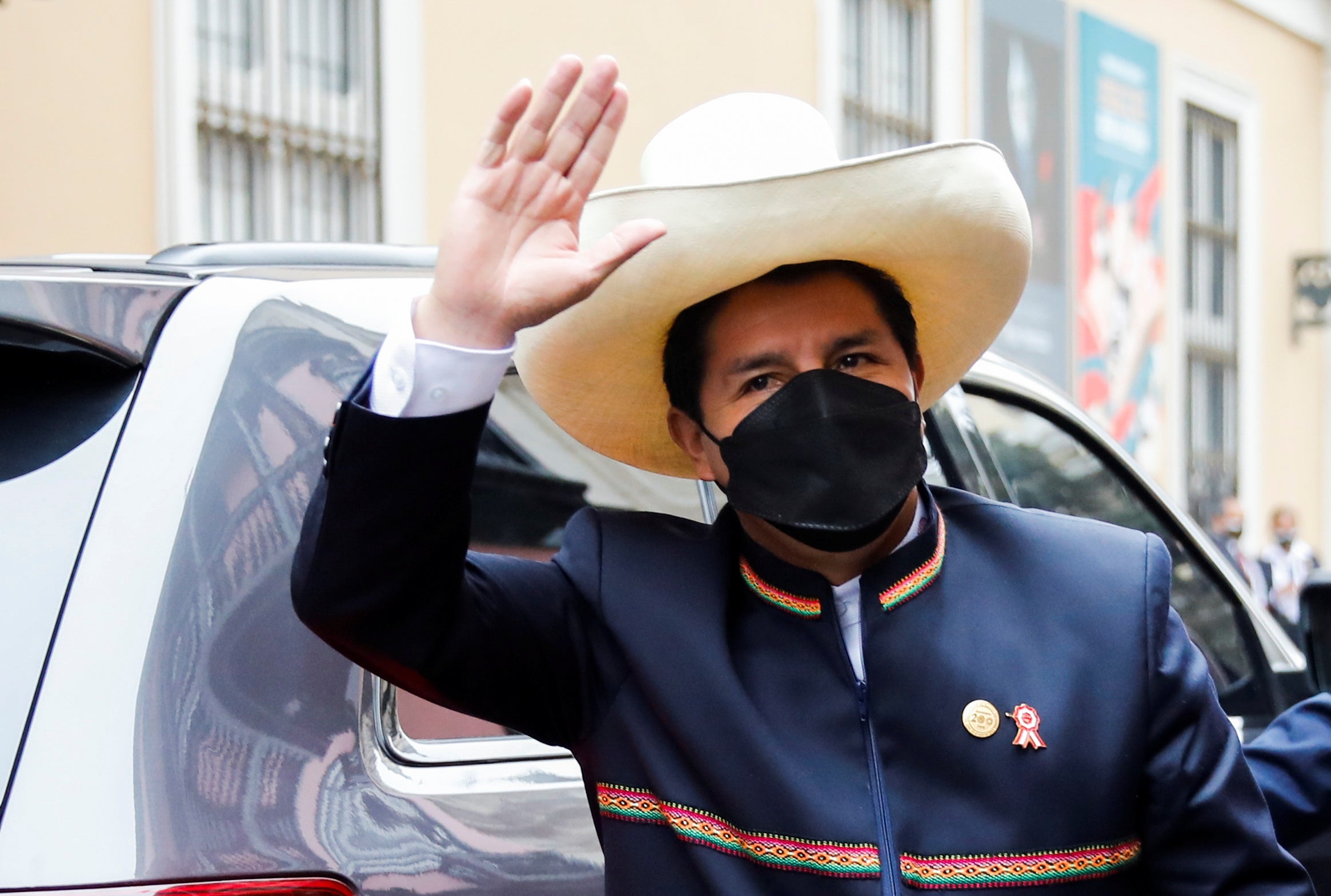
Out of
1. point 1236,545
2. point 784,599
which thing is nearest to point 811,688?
point 784,599

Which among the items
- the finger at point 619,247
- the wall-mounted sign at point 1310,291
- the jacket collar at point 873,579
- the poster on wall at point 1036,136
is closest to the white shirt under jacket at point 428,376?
the finger at point 619,247

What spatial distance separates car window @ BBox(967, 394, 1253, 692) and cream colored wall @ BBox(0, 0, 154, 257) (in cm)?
447

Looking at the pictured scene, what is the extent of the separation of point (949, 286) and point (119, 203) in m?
5.34

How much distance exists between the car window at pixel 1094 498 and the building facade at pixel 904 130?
449 centimetres

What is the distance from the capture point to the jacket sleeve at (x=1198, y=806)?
1.57m

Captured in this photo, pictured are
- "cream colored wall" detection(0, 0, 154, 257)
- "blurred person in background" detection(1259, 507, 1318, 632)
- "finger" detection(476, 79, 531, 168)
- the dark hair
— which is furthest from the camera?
"blurred person in background" detection(1259, 507, 1318, 632)

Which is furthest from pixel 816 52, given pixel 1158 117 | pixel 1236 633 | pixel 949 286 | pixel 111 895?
pixel 111 895

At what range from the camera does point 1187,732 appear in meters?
1.60

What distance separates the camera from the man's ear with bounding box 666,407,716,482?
6.12 feet

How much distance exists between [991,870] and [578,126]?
87cm

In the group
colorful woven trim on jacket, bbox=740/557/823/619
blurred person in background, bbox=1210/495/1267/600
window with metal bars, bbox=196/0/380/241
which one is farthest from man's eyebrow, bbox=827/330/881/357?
blurred person in background, bbox=1210/495/1267/600

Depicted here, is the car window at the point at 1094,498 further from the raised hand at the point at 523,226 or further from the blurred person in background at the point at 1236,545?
the blurred person in background at the point at 1236,545

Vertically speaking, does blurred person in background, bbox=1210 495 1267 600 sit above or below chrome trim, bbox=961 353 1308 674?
below

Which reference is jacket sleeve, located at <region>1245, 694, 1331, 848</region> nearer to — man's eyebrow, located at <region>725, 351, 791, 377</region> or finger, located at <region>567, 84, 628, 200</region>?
man's eyebrow, located at <region>725, 351, 791, 377</region>
